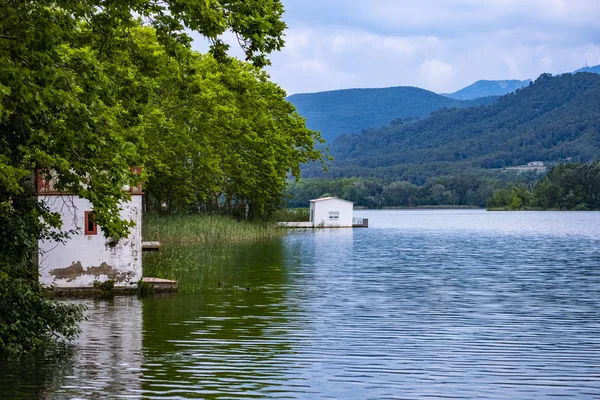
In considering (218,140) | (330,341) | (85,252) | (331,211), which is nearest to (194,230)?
(218,140)

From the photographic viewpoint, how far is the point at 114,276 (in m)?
25.5

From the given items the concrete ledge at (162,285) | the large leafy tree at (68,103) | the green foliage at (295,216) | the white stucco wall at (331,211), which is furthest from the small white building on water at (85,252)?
the white stucco wall at (331,211)

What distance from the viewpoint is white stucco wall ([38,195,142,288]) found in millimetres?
24547

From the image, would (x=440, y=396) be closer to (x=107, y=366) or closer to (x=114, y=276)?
(x=107, y=366)

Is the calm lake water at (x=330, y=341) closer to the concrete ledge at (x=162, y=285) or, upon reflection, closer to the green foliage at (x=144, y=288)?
the green foliage at (x=144, y=288)

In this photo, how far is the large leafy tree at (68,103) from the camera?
14047 mm

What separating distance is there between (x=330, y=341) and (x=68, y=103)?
7957 millimetres

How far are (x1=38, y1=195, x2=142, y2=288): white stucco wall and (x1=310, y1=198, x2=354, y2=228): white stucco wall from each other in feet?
273

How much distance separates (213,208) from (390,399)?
64.4m

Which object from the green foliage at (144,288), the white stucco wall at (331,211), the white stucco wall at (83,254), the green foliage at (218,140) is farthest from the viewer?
the white stucco wall at (331,211)

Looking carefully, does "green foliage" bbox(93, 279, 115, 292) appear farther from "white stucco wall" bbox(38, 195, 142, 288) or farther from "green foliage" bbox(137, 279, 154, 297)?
"green foliage" bbox(137, 279, 154, 297)

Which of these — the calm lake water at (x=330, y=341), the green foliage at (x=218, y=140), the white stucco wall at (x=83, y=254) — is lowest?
the calm lake water at (x=330, y=341)

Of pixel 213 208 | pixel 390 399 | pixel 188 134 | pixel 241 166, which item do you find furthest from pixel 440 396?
pixel 213 208

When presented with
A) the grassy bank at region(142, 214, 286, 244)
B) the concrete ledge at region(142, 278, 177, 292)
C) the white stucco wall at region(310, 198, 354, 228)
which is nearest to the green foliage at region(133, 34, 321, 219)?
the grassy bank at region(142, 214, 286, 244)
